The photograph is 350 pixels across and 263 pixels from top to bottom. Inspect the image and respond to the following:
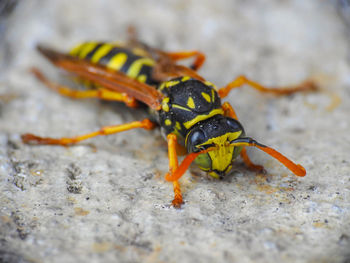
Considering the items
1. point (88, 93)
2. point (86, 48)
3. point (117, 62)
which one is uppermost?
point (117, 62)

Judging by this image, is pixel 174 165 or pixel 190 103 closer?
pixel 174 165

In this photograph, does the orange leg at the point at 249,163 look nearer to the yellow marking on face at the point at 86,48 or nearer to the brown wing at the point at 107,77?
the brown wing at the point at 107,77

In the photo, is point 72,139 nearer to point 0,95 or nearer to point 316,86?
point 0,95

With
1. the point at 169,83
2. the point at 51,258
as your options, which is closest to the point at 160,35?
the point at 169,83

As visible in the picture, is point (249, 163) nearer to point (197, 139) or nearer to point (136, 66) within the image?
point (197, 139)

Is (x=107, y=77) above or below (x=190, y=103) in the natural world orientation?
below

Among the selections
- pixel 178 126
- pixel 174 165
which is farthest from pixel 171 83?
pixel 174 165

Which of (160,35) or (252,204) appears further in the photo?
(160,35)

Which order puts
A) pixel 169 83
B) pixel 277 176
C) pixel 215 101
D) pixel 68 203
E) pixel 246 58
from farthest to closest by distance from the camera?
pixel 246 58, pixel 169 83, pixel 215 101, pixel 277 176, pixel 68 203
